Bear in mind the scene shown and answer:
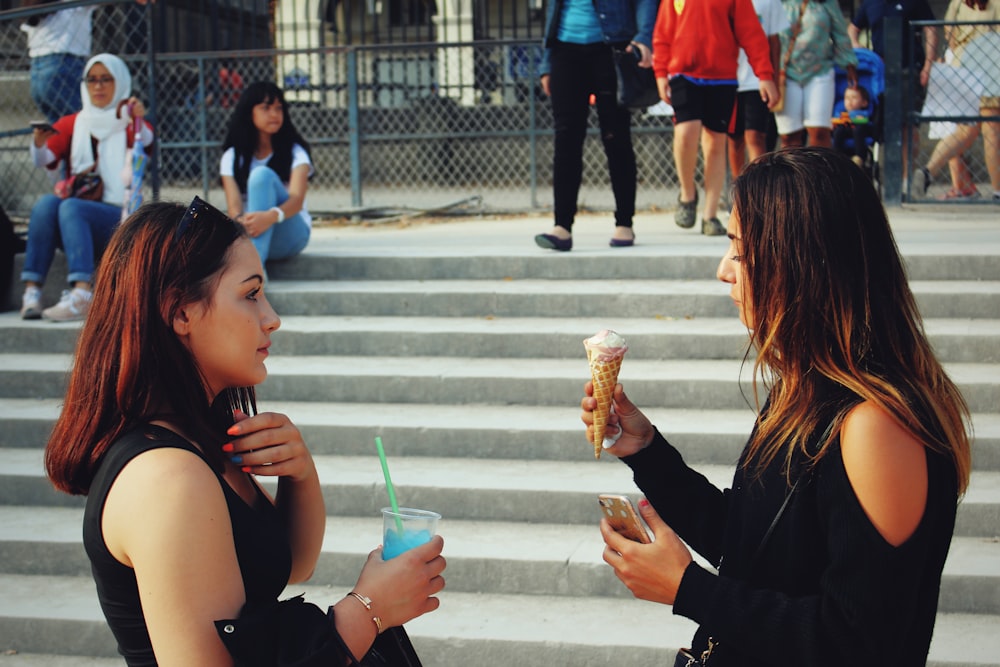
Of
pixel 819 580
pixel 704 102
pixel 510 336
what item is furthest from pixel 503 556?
pixel 704 102

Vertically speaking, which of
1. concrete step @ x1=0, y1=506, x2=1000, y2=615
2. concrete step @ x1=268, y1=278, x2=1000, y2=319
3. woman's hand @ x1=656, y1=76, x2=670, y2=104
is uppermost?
woman's hand @ x1=656, y1=76, x2=670, y2=104

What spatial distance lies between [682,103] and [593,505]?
11.0 feet

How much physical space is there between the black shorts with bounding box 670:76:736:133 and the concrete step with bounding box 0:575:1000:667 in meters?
3.82

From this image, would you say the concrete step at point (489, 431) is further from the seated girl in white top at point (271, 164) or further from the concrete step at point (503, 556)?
the seated girl in white top at point (271, 164)

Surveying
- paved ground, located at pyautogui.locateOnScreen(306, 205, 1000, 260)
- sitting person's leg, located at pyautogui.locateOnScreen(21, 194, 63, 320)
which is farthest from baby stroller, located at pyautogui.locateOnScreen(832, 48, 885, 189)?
sitting person's leg, located at pyautogui.locateOnScreen(21, 194, 63, 320)

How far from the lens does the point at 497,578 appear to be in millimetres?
4324

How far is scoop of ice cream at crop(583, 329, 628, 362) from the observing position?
7.67 feet

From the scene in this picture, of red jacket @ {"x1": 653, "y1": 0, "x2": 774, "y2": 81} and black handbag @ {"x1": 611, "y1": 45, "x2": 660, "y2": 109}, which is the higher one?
red jacket @ {"x1": 653, "y1": 0, "x2": 774, "y2": 81}

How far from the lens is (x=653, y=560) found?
1943mm

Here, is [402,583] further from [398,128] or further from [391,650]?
[398,128]

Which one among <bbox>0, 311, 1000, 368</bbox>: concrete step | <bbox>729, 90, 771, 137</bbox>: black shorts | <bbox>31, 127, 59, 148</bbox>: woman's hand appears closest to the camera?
<bbox>0, 311, 1000, 368</bbox>: concrete step

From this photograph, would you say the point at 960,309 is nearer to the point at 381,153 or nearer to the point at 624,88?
the point at 624,88

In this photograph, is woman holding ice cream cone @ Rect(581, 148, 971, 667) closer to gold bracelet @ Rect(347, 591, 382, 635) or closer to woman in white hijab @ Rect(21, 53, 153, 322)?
gold bracelet @ Rect(347, 591, 382, 635)

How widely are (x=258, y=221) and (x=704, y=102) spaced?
2.88 meters
